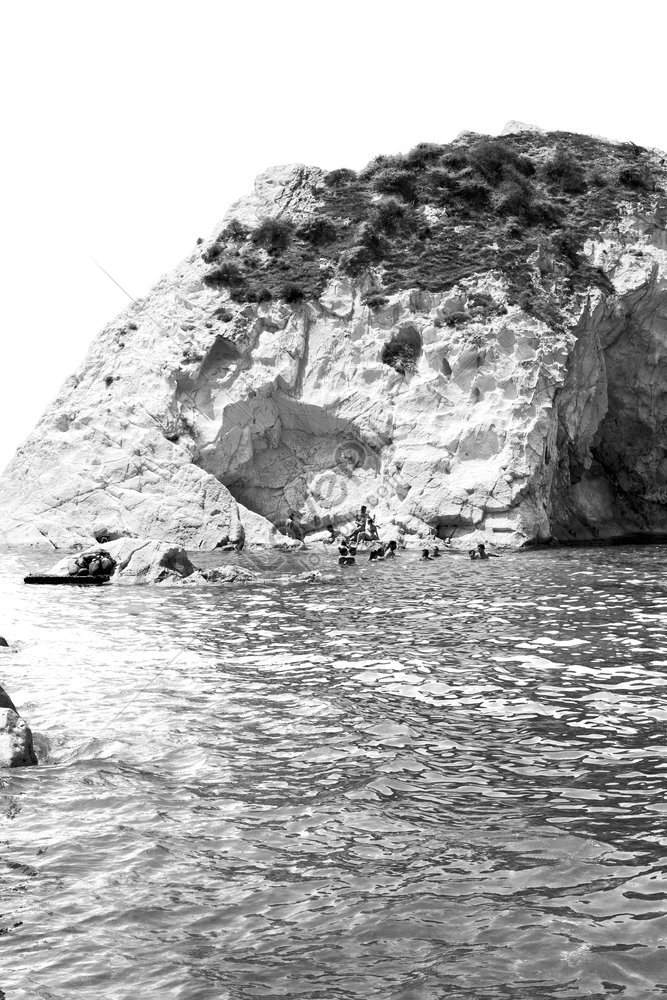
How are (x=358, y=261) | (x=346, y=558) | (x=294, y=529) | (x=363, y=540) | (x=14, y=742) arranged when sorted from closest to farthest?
(x=14, y=742), (x=346, y=558), (x=363, y=540), (x=294, y=529), (x=358, y=261)

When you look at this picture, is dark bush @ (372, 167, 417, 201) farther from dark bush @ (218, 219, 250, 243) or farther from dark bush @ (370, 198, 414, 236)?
dark bush @ (218, 219, 250, 243)

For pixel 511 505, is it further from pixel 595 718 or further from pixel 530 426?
pixel 595 718

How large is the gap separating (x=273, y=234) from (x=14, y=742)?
47.2 m

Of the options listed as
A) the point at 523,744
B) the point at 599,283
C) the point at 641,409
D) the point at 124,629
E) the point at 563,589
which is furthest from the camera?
the point at 641,409

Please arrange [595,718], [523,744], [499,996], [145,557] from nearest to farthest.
Answer: [499,996]
[523,744]
[595,718]
[145,557]

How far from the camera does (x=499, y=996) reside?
5.41 m

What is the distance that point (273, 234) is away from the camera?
5341 centimetres

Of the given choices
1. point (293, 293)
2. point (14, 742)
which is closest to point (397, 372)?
point (293, 293)

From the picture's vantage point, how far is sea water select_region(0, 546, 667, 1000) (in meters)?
5.85

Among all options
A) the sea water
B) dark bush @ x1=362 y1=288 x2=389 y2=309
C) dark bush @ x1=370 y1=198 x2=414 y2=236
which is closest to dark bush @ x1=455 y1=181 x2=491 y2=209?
dark bush @ x1=370 y1=198 x2=414 y2=236

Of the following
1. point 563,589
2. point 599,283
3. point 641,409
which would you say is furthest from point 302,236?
point 563,589

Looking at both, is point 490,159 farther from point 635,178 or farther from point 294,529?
point 294,529

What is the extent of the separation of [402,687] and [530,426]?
2996 cm

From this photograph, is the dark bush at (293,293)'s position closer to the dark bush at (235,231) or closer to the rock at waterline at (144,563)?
the dark bush at (235,231)
